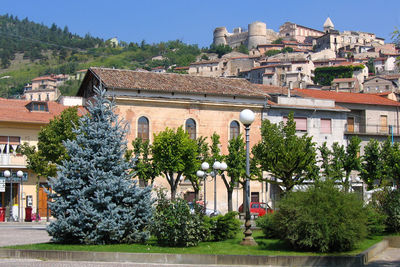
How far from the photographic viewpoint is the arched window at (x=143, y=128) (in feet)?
125

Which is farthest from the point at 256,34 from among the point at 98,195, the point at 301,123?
the point at 98,195

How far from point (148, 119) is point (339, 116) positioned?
52.5ft

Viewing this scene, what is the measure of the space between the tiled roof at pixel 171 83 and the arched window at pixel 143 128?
2211 mm

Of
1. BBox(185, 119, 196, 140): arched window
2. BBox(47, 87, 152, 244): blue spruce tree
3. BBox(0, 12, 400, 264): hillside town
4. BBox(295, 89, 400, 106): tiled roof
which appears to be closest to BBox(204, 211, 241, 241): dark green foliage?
BBox(47, 87, 152, 244): blue spruce tree

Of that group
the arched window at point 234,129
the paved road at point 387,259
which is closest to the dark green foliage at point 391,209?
the paved road at point 387,259

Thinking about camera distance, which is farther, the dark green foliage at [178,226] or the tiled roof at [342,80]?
the tiled roof at [342,80]

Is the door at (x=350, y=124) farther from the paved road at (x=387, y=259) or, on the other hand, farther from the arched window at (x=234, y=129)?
the paved road at (x=387, y=259)

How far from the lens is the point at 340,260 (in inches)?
538

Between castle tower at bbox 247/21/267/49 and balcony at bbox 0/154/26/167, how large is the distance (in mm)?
152383

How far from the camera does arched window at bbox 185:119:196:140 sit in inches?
1560

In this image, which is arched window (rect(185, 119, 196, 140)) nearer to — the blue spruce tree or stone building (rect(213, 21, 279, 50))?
the blue spruce tree

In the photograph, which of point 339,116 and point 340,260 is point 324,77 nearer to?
point 339,116

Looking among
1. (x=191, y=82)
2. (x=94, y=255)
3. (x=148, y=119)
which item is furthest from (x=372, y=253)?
(x=191, y=82)

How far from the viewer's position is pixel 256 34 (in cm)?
18650
